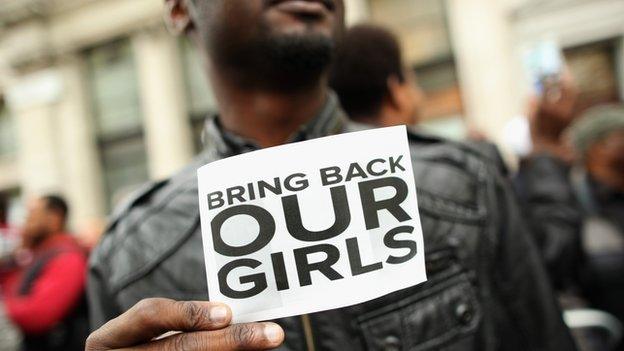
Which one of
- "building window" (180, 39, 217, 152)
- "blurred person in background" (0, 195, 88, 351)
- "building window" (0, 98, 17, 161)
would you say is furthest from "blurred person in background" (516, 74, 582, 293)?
"building window" (0, 98, 17, 161)

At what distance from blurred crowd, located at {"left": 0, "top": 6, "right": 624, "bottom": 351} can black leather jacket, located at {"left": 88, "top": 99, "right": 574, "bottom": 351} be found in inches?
6.3

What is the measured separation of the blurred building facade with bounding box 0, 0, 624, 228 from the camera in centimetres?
817

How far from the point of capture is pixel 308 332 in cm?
102

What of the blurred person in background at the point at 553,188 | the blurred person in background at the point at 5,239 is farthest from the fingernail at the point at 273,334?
the blurred person in background at the point at 5,239

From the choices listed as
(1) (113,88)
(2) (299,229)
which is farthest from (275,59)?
(1) (113,88)

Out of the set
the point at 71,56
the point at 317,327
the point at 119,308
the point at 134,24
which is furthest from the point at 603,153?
the point at 71,56

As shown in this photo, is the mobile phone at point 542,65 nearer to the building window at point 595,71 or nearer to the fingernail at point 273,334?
the fingernail at point 273,334

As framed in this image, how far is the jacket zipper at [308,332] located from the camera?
102 centimetres

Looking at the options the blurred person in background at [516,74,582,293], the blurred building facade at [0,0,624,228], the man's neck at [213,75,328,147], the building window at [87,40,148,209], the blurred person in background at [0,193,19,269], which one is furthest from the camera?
the building window at [87,40,148,209]

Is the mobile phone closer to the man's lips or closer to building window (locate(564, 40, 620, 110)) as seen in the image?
the man's lips

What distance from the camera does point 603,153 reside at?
8.69ft

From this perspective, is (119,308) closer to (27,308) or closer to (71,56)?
(27,308)

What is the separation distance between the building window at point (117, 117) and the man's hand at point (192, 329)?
31.2 ft

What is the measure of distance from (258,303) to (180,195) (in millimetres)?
516
